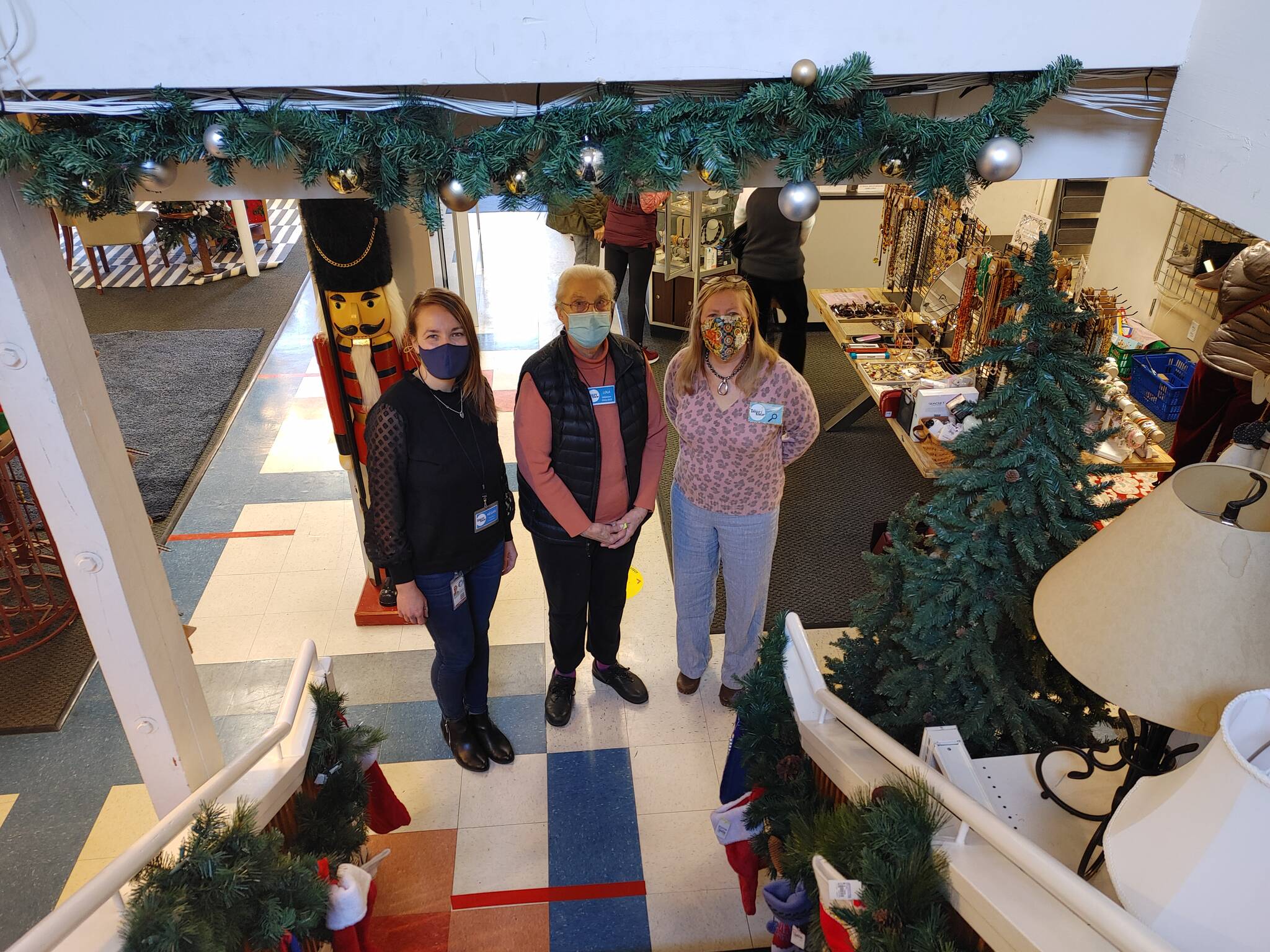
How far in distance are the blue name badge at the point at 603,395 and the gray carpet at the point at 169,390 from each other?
329 cm

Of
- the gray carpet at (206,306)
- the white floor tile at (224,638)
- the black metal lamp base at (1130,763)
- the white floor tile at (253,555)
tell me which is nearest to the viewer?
the black metal lamp base at (1130,763)

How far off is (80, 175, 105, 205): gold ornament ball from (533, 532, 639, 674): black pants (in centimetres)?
185

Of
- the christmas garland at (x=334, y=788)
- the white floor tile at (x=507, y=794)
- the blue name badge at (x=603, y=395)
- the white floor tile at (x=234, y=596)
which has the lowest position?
the white floor tile at (x=507, y=794)

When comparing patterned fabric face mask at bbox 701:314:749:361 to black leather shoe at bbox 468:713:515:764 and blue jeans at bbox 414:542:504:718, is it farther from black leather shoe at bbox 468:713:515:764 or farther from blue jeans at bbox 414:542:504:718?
black leather shoe at bbox 468:713:515:764

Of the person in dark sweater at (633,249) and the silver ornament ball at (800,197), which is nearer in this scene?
the silver ornament ball at (800,197)

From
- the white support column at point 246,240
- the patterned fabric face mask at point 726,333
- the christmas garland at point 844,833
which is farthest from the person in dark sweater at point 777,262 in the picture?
the white support column at point 246,240

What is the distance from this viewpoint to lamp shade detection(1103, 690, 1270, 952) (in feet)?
4.06

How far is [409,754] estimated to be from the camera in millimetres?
3611

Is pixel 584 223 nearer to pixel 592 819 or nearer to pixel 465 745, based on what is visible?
pixel 465 745

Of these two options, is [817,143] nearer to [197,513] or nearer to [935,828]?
[935,828]

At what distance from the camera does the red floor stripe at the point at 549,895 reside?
3051 mm

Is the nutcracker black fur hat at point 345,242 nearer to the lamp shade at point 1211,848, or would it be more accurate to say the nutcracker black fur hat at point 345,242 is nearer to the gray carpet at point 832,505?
the gray carpet at point 832,505

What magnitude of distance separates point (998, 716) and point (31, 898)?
315cm

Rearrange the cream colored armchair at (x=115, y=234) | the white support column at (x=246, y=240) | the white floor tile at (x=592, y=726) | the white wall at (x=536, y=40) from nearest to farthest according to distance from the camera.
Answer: the white wall at (x=536, y=40)
the white floor tile at (x=592, y=726)
the cream colored armchair at (x=115, y=234)
the white support column at (x=246, y=240)
